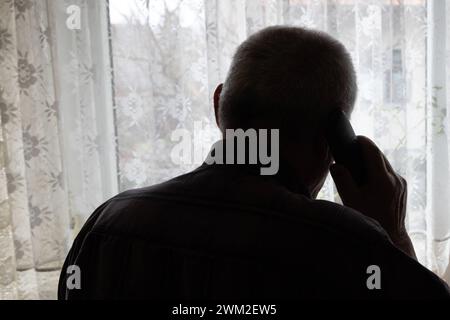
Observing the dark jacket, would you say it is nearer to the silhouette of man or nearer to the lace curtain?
the silhouette of man

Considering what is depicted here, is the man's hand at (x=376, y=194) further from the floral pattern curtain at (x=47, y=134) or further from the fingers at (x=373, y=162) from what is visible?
the floral pattern curtain at (x=47, y=134)

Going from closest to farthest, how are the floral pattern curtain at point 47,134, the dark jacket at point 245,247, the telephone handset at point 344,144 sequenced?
the dark jacket at point 245,247 < the telephone handset at point 344,144 < the floral pattern curtain at point 47,134

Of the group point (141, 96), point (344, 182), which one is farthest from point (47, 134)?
point (344, 182)

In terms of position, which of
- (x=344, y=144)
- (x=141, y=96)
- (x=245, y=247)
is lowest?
(x=245, y=247)

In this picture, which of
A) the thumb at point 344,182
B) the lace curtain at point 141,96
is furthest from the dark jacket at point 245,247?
the lace curtain at point 141,96

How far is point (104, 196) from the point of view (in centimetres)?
188

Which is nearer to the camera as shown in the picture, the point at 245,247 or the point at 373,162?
the point at 245,247

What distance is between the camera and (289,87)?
0.70 metres

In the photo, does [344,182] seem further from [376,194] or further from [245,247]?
[245,247]

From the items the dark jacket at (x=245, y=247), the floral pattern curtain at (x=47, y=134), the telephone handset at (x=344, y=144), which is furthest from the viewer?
the floral pattern curtain at (x=47, y=134)

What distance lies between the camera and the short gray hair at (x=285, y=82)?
700mm

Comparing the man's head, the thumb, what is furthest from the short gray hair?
the thumb

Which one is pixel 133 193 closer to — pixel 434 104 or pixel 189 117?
pixel 189 117

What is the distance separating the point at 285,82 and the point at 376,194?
267mm
